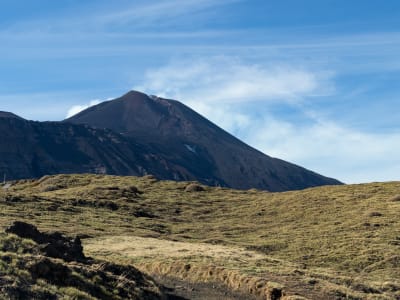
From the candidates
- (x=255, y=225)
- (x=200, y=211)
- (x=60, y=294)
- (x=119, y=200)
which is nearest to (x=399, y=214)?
(x=255, y=225)

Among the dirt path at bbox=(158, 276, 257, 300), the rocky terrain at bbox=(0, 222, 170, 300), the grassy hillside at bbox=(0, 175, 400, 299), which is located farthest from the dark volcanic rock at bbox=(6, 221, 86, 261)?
the grassy hillside at bbox=(0, 175, 400, 299)

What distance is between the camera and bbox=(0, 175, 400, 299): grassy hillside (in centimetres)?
2792

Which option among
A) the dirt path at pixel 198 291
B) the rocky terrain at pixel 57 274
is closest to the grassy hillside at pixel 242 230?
the dirt path at pixel 198 291

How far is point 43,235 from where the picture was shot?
2242 cm

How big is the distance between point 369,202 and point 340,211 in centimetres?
473

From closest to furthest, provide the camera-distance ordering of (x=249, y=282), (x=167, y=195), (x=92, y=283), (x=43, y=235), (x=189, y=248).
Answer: (x=92, y=283), (x=43, y=235), (x=249, y=282), (x=189, y=248), (x=167, y=195)

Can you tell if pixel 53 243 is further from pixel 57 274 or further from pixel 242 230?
pixel 242 230

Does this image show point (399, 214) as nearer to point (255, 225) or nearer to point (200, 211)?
point (255, 225)

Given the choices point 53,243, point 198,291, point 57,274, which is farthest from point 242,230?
point 57,274

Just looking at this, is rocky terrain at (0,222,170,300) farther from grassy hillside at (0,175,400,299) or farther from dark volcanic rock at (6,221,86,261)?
grassy hillside at (0,175,400,299)

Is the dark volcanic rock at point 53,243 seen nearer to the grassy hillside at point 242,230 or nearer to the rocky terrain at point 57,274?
the rocky terrain at point 57,274

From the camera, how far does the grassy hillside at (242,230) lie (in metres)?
27.9

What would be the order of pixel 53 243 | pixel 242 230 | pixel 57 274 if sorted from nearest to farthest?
pixel 57 274
pixel 53 243
pixel 242 230

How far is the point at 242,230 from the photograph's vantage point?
55.0 meters
